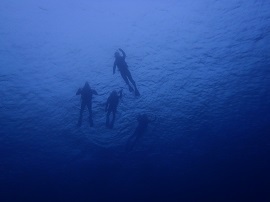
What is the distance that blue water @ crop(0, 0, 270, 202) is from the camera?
19578mm

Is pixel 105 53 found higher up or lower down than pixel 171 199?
higher up

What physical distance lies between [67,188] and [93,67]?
11669 mm

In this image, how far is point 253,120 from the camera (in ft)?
69.3

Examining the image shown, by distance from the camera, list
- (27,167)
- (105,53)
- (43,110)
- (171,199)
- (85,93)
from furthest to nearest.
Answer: (105,53) < (43,110) < (27,167) < (171,199) < (85,93)

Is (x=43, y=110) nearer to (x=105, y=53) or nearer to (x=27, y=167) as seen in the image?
(x=27, y=167)

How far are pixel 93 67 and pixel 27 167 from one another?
1115 centimetres

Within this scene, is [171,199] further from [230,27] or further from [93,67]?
[230,27]

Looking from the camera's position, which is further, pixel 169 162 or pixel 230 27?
pixel 230 27

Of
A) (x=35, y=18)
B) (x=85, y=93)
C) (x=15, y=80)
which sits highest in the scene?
(x=35, y=18)

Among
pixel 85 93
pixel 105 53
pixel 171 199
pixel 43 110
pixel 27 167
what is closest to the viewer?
pixel 85 93

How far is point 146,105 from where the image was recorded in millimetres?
21500

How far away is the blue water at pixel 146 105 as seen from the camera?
19.6 m

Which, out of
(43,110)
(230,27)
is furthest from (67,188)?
(230,27)

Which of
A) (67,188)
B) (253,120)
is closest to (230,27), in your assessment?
(253,120)
